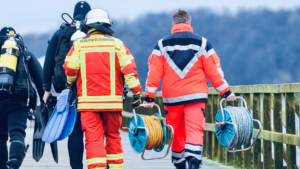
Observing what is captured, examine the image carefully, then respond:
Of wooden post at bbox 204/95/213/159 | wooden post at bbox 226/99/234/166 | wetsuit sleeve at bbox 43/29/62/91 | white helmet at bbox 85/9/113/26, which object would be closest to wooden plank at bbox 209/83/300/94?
wooden post at bbox 226/99/234/166

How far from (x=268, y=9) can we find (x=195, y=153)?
127m

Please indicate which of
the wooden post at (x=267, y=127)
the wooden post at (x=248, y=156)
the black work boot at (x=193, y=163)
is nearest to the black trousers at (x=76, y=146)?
the black work boot at (x=193, y=163)

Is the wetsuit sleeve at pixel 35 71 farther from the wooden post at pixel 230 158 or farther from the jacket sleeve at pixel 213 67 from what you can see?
the wooden post at pixel 230 158

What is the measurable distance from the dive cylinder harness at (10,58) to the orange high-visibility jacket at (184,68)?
133 centimetres

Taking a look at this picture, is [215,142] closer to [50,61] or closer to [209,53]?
[209,53]

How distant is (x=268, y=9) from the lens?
129625 mm

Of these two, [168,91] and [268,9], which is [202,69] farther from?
[268,9]

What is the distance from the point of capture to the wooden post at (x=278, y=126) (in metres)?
6.66

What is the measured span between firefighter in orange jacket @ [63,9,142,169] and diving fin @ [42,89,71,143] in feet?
0.79

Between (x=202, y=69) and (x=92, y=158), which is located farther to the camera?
(x=202, y=69)

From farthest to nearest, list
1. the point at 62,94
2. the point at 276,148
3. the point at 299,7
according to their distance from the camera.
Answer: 1. the point at 299,7
2. the point at 276,148
3. the point at 62,94

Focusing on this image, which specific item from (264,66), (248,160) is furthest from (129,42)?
(248,160)

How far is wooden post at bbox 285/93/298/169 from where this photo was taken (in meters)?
6.32

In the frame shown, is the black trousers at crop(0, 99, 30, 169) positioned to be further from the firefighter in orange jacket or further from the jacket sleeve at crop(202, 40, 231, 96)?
the jacket sleeve at crop(202, 40, 231, 96)
